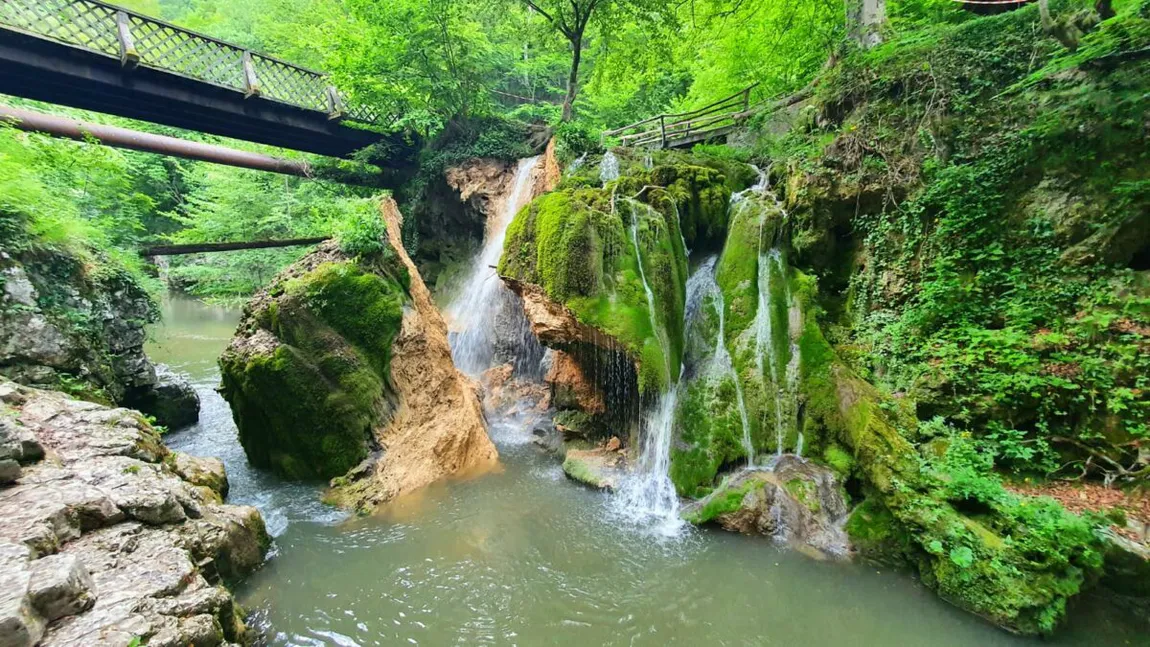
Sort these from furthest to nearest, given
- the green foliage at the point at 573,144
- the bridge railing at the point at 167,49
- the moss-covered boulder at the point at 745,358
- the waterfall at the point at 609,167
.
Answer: the green foliage at the point at 573,144
the waterfall at the point at 609,167
the bridge railing at the point at 167,49
the moss-covered boulder at the point at 745,358

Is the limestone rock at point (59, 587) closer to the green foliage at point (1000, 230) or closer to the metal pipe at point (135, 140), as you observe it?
the green foliage at point (1000, 230)

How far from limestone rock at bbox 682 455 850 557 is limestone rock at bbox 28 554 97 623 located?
5.94 m

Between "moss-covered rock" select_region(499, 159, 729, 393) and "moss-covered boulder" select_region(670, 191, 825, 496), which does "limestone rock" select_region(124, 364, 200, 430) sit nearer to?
"moss-covered rock" select_region(499, 159, 729, 393)

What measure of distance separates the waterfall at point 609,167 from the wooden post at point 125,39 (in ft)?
33.2

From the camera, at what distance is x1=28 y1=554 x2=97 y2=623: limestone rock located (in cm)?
250

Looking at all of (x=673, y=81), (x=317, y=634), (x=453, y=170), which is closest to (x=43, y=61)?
(x=453, y=170)

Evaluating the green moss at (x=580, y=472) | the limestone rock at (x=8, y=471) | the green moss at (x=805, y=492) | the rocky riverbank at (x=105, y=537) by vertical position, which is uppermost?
the limestone rock at (x=8, y=471)

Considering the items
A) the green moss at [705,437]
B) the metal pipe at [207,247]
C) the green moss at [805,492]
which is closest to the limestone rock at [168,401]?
the metal pipe at [207,247]

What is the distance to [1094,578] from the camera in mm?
4488

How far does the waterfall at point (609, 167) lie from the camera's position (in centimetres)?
1082

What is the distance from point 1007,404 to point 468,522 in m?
7.11

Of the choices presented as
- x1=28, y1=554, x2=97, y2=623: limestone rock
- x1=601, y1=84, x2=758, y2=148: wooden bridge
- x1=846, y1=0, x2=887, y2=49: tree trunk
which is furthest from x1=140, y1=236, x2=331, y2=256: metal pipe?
x1=846, y1=0, x2=887, y2=49: tree trunk

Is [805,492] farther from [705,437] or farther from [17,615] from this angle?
[17,615]

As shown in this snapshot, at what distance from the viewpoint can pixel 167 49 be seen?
9875 mm
